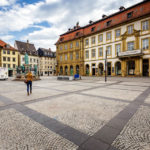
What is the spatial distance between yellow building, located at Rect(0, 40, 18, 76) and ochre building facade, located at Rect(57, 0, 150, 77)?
29728 mm

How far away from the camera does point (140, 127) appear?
10.1ft

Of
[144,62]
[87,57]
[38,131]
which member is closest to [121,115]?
[38,131]

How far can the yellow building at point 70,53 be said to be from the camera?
3344 cm

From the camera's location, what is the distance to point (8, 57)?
41.1 m

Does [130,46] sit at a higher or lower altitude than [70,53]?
lower

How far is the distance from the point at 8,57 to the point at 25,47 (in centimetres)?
1201

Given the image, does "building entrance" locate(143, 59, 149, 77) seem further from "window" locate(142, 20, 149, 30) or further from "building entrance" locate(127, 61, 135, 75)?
"window" locate(142, 20, 149, 30)

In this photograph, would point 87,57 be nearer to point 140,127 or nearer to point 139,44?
point 139,44

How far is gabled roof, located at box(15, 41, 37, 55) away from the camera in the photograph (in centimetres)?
4796

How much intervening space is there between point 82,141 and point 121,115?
Answer: 2.19 m

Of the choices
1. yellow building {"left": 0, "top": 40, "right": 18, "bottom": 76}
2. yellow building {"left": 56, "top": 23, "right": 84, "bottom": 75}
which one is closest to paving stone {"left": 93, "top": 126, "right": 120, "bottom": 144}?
yellow building {"left": 56, "top": 23, "right": 84, "bottom": 75}

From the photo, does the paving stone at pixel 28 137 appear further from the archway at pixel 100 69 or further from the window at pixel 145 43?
the archway at pixel 100 69

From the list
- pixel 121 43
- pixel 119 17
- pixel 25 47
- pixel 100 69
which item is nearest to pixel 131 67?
pixel 121 43

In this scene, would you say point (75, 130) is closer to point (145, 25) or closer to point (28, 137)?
point (28, 137)
